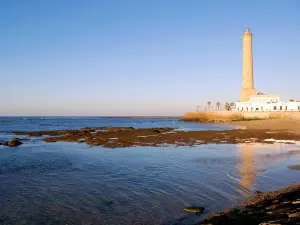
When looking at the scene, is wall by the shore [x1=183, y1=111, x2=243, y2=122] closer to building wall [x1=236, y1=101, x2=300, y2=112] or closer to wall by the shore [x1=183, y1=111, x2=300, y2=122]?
wall by the shore [x1=183, y1=111, x2=300, y2=122]

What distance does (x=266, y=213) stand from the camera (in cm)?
701

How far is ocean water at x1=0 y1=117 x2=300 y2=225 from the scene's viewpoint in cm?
870

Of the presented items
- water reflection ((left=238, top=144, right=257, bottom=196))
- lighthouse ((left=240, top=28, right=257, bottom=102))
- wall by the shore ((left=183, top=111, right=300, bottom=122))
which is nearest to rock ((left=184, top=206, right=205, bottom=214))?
water reflection ((left=238, top=144, right=257, bottom=196))

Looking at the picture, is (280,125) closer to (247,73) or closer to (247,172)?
(247,73)

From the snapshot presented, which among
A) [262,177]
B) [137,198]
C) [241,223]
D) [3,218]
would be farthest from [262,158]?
[3,218]

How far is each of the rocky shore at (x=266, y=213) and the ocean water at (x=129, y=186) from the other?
2.84 ft

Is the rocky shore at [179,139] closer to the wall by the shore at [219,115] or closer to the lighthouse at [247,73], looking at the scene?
the wall by the shore at [219,115]

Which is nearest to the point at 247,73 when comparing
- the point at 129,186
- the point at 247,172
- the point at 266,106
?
the point at 266,106

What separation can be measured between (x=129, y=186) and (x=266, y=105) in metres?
81.2

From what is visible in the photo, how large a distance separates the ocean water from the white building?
225 feet

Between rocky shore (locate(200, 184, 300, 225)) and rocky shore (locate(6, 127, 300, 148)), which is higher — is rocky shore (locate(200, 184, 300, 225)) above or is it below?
above

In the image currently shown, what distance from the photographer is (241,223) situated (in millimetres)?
6621

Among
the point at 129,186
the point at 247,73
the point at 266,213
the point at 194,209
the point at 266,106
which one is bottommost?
the point at 129,186

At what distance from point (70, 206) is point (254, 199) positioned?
6.09 m
